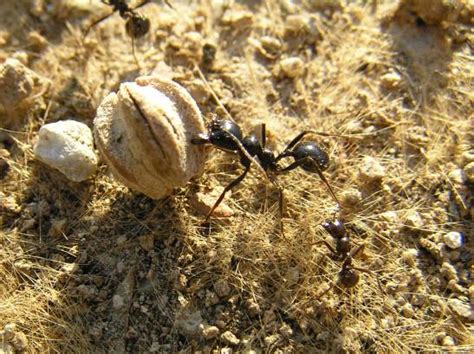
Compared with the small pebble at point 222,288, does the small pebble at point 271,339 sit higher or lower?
lower

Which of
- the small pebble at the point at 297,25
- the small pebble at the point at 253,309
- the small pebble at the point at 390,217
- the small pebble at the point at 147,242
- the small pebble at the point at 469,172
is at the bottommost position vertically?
the small pebble at the point at 253,309

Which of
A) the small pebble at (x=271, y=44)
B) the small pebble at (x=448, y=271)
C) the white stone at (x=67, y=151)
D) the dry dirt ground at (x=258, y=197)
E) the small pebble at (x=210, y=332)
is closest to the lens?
the small pebble at (x=210, y=332)

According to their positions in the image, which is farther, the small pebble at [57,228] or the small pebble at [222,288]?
the small pebble at [57,228]

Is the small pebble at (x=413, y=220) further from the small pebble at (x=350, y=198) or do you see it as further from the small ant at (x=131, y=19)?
the small ant at (x=131, y=19)

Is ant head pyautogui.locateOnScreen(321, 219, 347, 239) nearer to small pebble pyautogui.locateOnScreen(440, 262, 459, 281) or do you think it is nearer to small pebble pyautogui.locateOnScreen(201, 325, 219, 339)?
small pebble pyautogui.locateOnScreen(440, 262, 459, 281)

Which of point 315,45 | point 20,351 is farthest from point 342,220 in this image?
point 20,351

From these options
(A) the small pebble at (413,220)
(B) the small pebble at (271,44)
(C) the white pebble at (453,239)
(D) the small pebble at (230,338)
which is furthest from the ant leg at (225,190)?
(C) the white pebble at (453,239)

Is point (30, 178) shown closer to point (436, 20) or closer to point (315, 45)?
point (315, 45)
